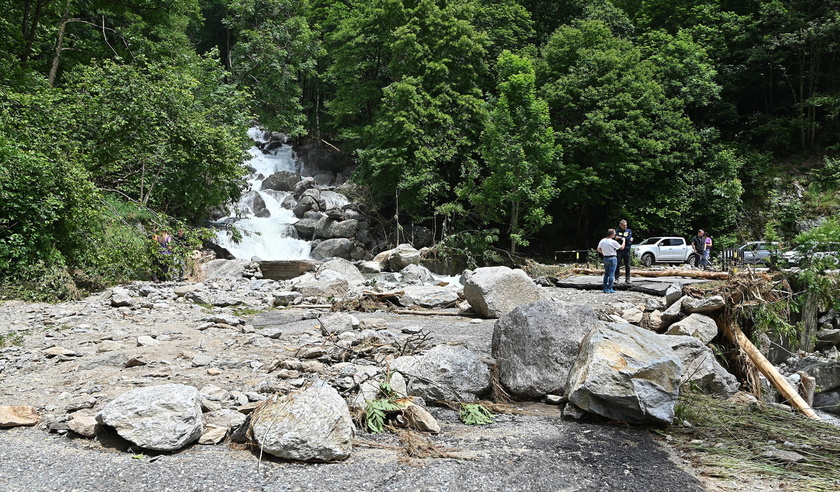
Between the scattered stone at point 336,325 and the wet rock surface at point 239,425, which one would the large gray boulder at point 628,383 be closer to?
the wet rock surface at point 239,425

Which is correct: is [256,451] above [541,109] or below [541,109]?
below

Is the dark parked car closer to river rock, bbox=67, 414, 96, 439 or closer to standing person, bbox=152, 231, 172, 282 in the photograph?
river rock, bbox=67, 414, 96, 439

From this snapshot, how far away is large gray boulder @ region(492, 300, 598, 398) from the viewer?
18.3 feet

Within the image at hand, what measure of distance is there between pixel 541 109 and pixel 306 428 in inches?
948

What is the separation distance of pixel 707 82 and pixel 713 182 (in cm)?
572

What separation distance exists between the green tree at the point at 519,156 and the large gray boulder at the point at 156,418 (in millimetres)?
22036

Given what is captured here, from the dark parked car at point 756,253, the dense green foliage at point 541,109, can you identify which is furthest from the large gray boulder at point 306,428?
the dense green foliage at point 541,109

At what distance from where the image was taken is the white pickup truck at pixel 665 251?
24.9 m

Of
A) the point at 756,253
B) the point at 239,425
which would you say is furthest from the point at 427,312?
the point at 756,253

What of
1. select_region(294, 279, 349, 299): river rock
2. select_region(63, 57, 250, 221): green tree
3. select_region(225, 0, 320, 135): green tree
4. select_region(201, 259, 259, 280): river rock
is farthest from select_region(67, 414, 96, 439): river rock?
select_region(225, 0, 320, 135): green tree

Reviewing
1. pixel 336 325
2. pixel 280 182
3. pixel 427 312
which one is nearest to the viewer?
pixel 336 325

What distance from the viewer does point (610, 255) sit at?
45.4 feet

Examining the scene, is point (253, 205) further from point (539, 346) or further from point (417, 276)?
point (539, 346)

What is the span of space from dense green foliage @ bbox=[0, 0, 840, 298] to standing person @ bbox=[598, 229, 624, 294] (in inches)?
436
